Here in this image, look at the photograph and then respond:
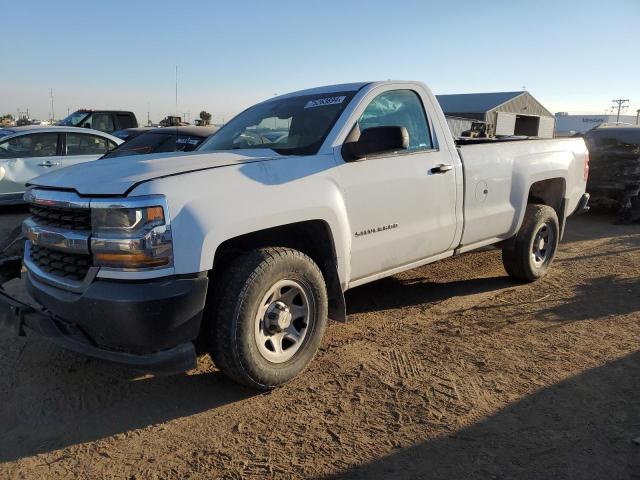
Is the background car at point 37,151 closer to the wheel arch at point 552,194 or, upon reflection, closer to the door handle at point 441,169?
the door handle at point 441,169

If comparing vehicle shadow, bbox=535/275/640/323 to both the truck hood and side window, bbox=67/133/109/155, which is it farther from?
side window, bbox=67/133/109/155

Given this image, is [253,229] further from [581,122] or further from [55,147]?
[581,122]

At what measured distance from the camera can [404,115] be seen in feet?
14.6

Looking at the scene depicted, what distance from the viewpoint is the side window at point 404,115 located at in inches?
166

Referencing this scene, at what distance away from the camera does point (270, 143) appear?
164 inches

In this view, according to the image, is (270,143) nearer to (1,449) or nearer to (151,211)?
(151,211)

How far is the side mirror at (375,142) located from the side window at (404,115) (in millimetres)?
509

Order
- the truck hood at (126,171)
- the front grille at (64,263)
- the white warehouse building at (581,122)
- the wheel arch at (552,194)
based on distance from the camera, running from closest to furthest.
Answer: the truck hood at (126,171) < the front grille at (64,263) < the wheel arch at (552,194) < the white warehouse building at (581,122)

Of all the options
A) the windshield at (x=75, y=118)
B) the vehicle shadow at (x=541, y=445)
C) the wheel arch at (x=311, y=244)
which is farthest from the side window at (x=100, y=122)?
the vehicle shadow at (x=541, y=445)

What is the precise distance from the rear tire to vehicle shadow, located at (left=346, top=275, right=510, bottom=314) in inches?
8.4

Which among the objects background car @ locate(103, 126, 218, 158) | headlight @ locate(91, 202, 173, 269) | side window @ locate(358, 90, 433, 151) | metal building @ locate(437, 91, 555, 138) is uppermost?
metal building @ locate(437, 91, 555, 138)

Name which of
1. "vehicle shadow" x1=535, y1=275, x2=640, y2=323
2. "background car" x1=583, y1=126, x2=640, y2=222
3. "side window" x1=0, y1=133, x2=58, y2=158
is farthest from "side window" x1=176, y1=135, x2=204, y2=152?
"background car" x1=583, y1=126, x2=640, y2=222

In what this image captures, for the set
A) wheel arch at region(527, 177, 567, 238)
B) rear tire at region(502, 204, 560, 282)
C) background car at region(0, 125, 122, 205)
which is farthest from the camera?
background car at region(0, 125, 122, 205)

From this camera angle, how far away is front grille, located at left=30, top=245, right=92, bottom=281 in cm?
305
